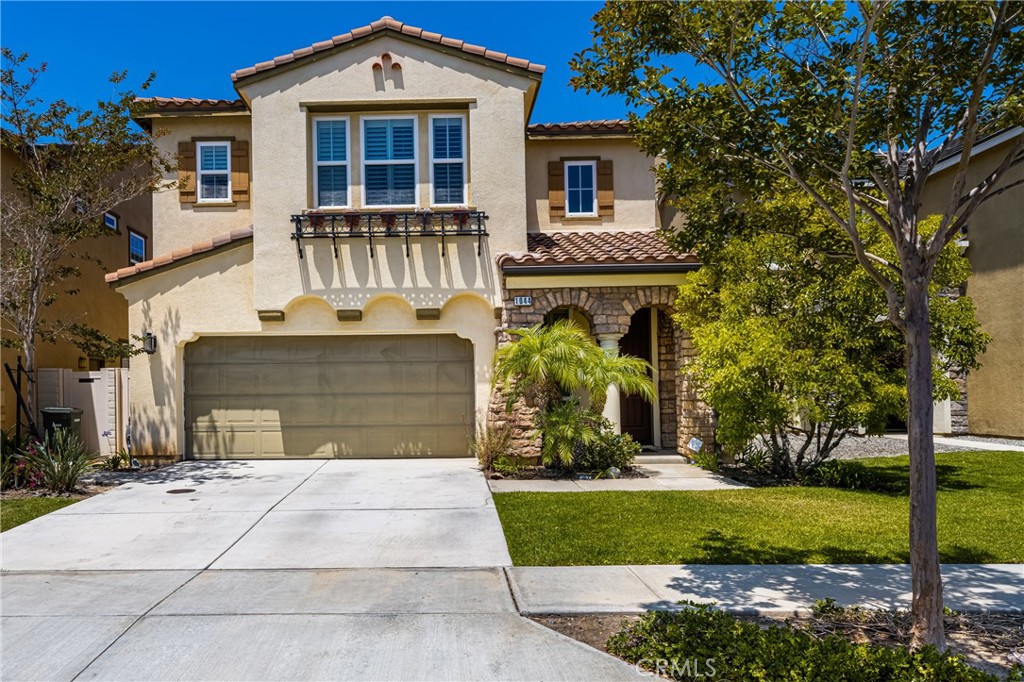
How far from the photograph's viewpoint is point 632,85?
5227mm

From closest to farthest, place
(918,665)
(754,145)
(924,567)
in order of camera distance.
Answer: (918,665) < (924,567) < (754,145)

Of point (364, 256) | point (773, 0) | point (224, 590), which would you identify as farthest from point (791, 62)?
point (364, 256)

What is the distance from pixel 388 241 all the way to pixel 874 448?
1085cm

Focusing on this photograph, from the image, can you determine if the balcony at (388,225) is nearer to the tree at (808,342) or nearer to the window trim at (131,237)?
the tree at (808,342)

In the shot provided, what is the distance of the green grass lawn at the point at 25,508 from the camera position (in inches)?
311

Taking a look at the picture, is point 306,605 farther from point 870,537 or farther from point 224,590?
point 870,537

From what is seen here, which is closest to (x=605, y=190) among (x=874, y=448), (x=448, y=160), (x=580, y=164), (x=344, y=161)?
(x=580, y=164)

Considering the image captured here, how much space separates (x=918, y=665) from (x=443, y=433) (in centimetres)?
982

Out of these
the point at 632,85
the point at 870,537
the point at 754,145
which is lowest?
the point at 870,537

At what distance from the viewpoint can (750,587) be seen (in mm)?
5379

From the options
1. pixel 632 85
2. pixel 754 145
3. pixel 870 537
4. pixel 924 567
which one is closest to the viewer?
pixel 924 567

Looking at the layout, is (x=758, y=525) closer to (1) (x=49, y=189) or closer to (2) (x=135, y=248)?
(1) (x=49, y=189)

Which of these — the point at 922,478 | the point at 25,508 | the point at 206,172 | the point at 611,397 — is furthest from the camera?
the point at 206,172

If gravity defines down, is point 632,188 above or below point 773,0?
above
